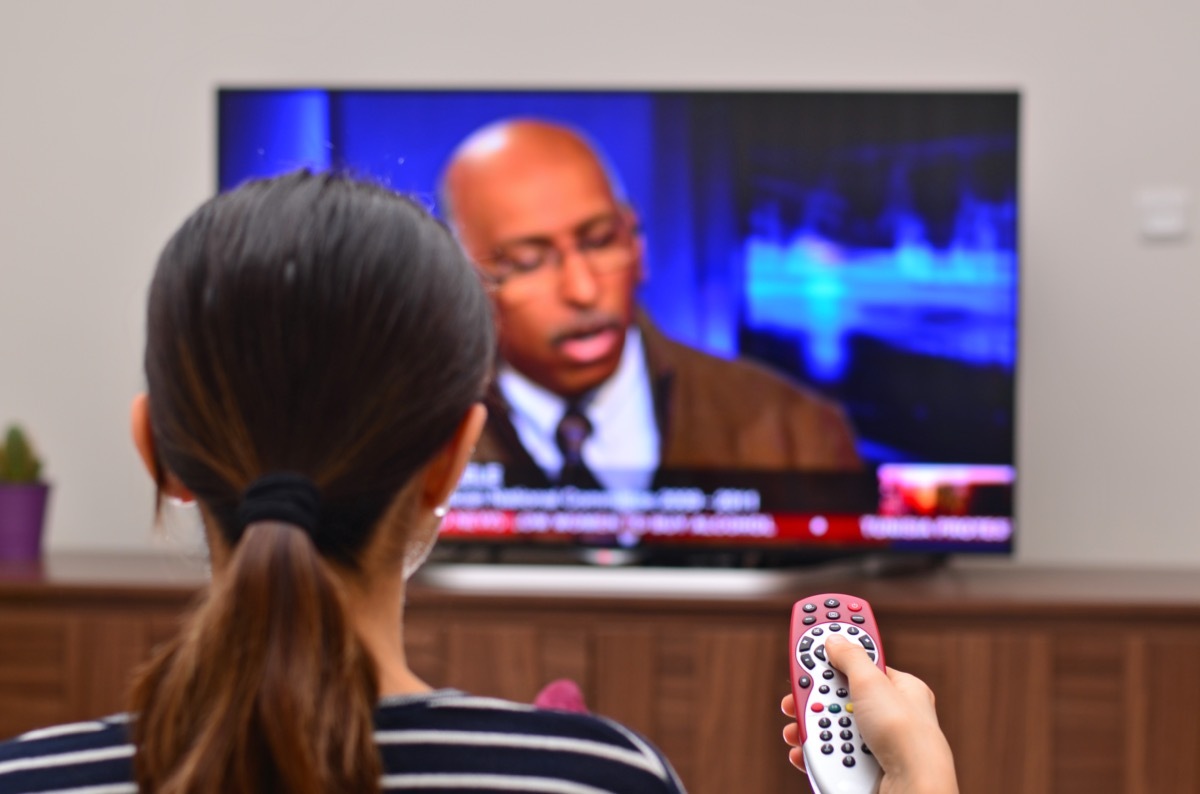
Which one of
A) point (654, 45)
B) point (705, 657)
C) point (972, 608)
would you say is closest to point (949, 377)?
point (972, 608)

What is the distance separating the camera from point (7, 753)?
74 cm

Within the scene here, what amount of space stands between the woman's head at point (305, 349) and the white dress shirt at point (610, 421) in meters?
1.86

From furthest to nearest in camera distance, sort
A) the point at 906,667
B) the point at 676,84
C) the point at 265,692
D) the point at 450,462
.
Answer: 1. the point at 676,84
2. the point at 906,667
3. the point at 450,462
4. the point at 265,692

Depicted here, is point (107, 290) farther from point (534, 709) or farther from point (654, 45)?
point (534, 709)

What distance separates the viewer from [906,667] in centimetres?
236

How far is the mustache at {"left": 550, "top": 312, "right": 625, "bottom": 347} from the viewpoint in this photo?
2.63 m

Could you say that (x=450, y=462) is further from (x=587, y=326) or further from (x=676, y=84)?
(x=676, y=84)

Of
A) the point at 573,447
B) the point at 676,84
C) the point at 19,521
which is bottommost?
the point at 19,521

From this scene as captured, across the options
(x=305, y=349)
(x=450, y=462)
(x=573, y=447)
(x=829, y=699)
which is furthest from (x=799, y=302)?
(x=305, y=349)

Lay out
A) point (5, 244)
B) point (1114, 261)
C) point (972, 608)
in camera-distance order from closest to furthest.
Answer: point (972, 608)
point (1114, 261)
point (5, 244)

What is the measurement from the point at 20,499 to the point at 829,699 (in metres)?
2.23

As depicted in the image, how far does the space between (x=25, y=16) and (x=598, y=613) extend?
1875 millimetres

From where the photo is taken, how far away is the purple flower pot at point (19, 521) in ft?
8.87

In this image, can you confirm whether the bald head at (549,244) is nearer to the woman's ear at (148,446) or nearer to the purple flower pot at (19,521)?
the purple flower pot at (19,521)
